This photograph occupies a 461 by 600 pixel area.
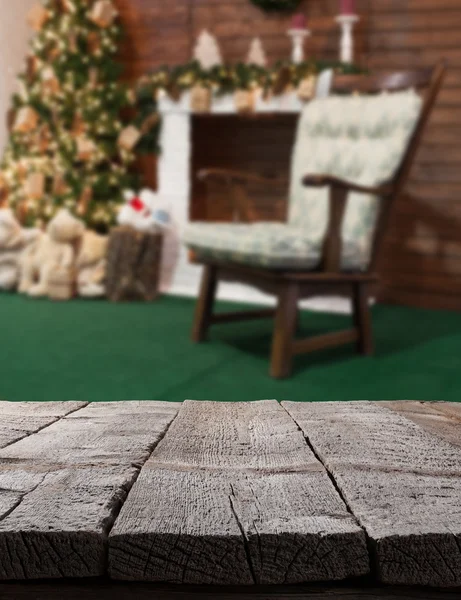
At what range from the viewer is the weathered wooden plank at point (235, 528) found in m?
0.51

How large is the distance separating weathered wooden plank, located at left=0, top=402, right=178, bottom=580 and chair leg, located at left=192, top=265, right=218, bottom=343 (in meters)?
2.08

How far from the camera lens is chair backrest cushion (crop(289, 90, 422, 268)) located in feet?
8.64

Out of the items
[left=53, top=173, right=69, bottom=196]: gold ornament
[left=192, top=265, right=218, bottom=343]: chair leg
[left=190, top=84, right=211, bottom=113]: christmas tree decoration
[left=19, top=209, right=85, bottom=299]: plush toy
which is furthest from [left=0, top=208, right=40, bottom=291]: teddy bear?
[left=192, top=265, right=218, bottom=343]: chair leg

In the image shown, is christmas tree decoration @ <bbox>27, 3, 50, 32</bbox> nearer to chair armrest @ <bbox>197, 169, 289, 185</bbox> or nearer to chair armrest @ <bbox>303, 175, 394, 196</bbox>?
chair armrest @ <bbox>197, 169, 289, 185</bbox>

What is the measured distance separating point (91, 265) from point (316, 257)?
205cm

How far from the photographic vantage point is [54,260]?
159 inches

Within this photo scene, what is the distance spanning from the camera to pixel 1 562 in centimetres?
51

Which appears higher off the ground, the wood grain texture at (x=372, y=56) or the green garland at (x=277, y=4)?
the green garland at (x=277, y=4)

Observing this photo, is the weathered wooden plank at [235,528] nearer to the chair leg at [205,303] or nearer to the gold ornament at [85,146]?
the chair leg at [205,303]

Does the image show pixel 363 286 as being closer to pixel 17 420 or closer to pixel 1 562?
pixel 17 420

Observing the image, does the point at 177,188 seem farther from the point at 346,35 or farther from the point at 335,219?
the point at 335,219

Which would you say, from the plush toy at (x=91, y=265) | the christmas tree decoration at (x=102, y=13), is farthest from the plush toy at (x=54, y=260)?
the christmas tree decoration at (x=102, y=13)

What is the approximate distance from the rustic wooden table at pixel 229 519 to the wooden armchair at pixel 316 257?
169cm

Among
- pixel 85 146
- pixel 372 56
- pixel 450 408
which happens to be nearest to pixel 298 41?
pixel 372 56
